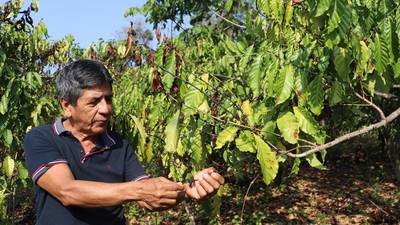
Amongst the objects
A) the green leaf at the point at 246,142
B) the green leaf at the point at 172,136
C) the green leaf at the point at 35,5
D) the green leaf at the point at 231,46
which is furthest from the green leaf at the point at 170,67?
the green leaf at the point at 35,5

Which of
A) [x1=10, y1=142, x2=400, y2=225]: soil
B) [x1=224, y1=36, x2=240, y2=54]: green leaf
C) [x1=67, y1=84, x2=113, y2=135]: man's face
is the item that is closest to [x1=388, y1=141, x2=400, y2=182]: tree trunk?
[x1=10, y1=142, x2=400, y2=225]: soil

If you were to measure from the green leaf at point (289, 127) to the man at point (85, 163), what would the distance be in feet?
1.57

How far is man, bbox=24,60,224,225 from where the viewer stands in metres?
1.46

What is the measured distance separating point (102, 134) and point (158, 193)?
0.61 metres

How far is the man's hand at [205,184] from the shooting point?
5.35 feet

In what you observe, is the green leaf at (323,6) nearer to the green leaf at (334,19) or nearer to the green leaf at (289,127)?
the green leaf at (334,19)

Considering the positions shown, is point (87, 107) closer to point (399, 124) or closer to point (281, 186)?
point (399, 124)

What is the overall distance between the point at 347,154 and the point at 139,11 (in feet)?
19.9

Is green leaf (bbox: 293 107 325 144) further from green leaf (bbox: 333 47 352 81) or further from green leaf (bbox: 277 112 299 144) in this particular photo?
green leaf (bbox: 333 47 352 81)

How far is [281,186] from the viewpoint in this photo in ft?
26.9

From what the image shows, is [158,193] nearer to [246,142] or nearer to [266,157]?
[266,157]

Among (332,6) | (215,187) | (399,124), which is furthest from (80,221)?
(399,124)

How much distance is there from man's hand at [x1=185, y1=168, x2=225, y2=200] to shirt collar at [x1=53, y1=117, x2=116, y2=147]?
0.44 meters

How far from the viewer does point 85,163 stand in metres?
1.82
